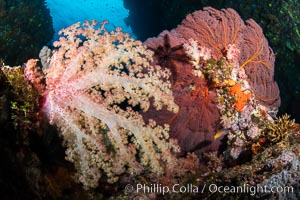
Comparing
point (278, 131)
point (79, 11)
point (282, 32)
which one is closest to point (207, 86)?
point (278, 131)

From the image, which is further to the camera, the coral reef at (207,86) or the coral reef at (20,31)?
the coral reef at (20,31)

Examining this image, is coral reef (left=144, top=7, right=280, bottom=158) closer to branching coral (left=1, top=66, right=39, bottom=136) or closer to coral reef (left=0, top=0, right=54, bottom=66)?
branching coral (left=1, top=66, right=39, bottom=136)

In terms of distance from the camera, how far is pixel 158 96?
3801 mm

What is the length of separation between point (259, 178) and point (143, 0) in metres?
15.3

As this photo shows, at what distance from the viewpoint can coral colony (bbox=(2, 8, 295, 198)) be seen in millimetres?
3561

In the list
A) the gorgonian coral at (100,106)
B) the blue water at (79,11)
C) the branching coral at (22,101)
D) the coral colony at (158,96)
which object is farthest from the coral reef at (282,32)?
the blue water at (79,11)

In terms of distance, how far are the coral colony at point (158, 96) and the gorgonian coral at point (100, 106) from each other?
13 mm

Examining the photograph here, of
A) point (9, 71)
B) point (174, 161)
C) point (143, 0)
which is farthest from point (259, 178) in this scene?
point (143, 0)

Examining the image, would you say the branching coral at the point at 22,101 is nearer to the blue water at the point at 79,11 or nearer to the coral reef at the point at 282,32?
the coral reef at the point at 282,32

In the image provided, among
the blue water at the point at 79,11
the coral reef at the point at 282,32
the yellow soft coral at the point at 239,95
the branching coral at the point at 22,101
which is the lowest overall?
the branching coral at the point at 22,101

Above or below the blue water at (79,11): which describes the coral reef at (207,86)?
below

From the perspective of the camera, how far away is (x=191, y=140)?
18.5 ft

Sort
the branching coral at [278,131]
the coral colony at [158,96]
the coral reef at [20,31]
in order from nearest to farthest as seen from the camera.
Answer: the coral colony at [158,96] < the branching coral at [278,131] < the coral reef at [20,31]

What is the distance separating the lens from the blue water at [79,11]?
181ft
